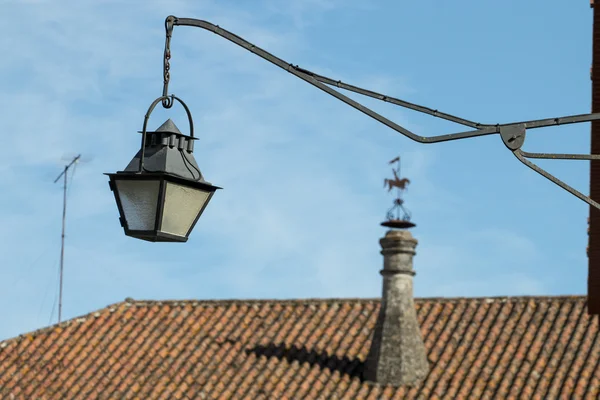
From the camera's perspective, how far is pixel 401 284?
26078 mm

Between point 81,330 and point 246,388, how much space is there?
15.7 ft

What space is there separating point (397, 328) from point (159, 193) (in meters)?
18.8

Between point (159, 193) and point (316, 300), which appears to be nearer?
point (159, 193)

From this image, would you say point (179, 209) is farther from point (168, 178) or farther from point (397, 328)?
point (397, 328)

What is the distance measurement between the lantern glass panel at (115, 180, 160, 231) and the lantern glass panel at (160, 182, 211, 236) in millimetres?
60

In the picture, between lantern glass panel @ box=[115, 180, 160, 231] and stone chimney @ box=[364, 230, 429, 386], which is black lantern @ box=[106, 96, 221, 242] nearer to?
lantern glass panel @ box=[115, 180, 160, 231]

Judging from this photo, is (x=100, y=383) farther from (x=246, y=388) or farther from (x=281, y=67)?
(x=281, y=67)

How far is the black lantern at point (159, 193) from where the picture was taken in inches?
272

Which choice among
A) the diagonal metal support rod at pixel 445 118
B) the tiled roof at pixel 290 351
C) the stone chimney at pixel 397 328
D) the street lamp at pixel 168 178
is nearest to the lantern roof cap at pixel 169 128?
the street lamp at pixel 168 178

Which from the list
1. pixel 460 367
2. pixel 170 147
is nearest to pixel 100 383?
pixel 460 367

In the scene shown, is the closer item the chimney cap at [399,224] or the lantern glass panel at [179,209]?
the lantern glass panel at [179,209]

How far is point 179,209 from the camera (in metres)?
6.96

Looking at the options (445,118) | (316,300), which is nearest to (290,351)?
(316,300)

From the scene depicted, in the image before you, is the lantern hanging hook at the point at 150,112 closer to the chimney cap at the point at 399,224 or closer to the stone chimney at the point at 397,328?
the stone chimney at the point at 397,328
